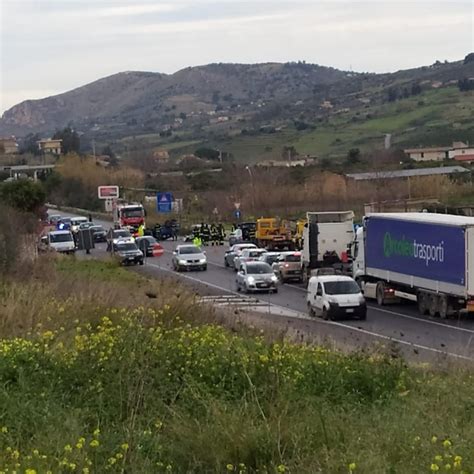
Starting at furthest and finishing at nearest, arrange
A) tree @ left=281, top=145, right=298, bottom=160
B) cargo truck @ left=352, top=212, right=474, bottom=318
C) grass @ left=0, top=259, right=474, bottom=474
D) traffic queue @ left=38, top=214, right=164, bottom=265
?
tree @ left=281, top=145, right=298, bottom=160 → traffic queue @ left=38, top=214, right=164, bottom=265 → cargo truck @ left=352, top=212, right=474, bottom=318 → grass @ left=0, top=259, right=474, bottom=474

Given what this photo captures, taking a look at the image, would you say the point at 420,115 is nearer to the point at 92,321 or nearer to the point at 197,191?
the point at 197,191

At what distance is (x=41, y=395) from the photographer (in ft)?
36.4

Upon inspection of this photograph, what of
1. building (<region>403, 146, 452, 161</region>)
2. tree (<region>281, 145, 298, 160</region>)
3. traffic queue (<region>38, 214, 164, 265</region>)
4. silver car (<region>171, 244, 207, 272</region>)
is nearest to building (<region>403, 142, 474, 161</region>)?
building (<region>403, 146, 452, 161</region>)

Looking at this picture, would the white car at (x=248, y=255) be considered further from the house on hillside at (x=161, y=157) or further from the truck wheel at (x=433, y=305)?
the house on hillside at (x=161, y=157)

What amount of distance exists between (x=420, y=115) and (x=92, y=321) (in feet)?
505

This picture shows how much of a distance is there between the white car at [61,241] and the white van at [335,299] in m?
26.0

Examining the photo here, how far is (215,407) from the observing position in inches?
401

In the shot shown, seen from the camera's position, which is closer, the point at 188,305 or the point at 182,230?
the point at 188,305

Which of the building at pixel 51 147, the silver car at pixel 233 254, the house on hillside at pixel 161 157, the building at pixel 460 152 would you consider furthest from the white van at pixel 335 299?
the building at pixel 51 147

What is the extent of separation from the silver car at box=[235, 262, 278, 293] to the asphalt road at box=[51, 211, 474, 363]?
0.51m

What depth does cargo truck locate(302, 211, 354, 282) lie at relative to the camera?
4912cm

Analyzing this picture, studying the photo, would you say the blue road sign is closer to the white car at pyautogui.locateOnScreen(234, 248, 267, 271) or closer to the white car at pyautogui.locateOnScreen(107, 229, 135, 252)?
the white car at pyautogui.locateOnScreen(107, 229, 135, 252)

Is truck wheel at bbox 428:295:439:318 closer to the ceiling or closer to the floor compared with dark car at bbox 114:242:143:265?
closer to the ceiling

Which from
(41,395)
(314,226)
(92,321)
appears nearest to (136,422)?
(41,395)
